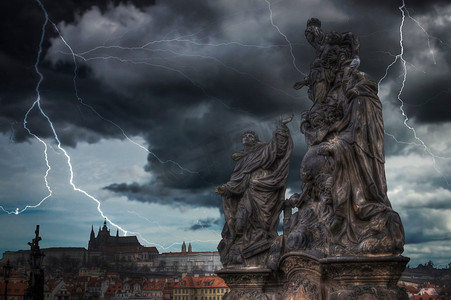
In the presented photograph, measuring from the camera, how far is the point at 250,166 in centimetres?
1177

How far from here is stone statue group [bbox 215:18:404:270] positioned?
8.51 metres

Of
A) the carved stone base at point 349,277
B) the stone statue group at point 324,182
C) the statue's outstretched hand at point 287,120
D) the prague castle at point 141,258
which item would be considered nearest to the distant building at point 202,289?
the prague castle at point 141,258

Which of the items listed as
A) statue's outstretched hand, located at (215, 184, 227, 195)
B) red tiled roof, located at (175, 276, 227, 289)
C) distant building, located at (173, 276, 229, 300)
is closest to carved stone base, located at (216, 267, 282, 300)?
statue's outstretched hand, located at (215, 184, 227, 195)

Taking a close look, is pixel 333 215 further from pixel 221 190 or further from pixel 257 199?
pixel 221 190

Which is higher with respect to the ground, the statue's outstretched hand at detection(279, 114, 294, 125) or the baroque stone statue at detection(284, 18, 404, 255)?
the statue's outstretched hand at detection(279, 114, 294, 125)

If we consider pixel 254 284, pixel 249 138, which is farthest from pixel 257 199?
pixel 254 284

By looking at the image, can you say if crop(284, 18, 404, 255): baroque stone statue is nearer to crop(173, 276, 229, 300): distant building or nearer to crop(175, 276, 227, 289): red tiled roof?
crop(175, 276, 227, 289): red tiled roof

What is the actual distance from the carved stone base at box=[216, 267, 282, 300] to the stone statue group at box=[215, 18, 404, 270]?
206mm

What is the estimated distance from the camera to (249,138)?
12234 millimetres

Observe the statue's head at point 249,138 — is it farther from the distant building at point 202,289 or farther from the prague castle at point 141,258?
the prague castle at point 141,258

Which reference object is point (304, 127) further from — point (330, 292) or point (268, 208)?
point (330, 292)

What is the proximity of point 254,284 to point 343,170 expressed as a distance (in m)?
3.25

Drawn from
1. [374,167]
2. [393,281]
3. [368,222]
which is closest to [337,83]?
[374,167]

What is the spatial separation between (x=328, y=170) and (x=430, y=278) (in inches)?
187
